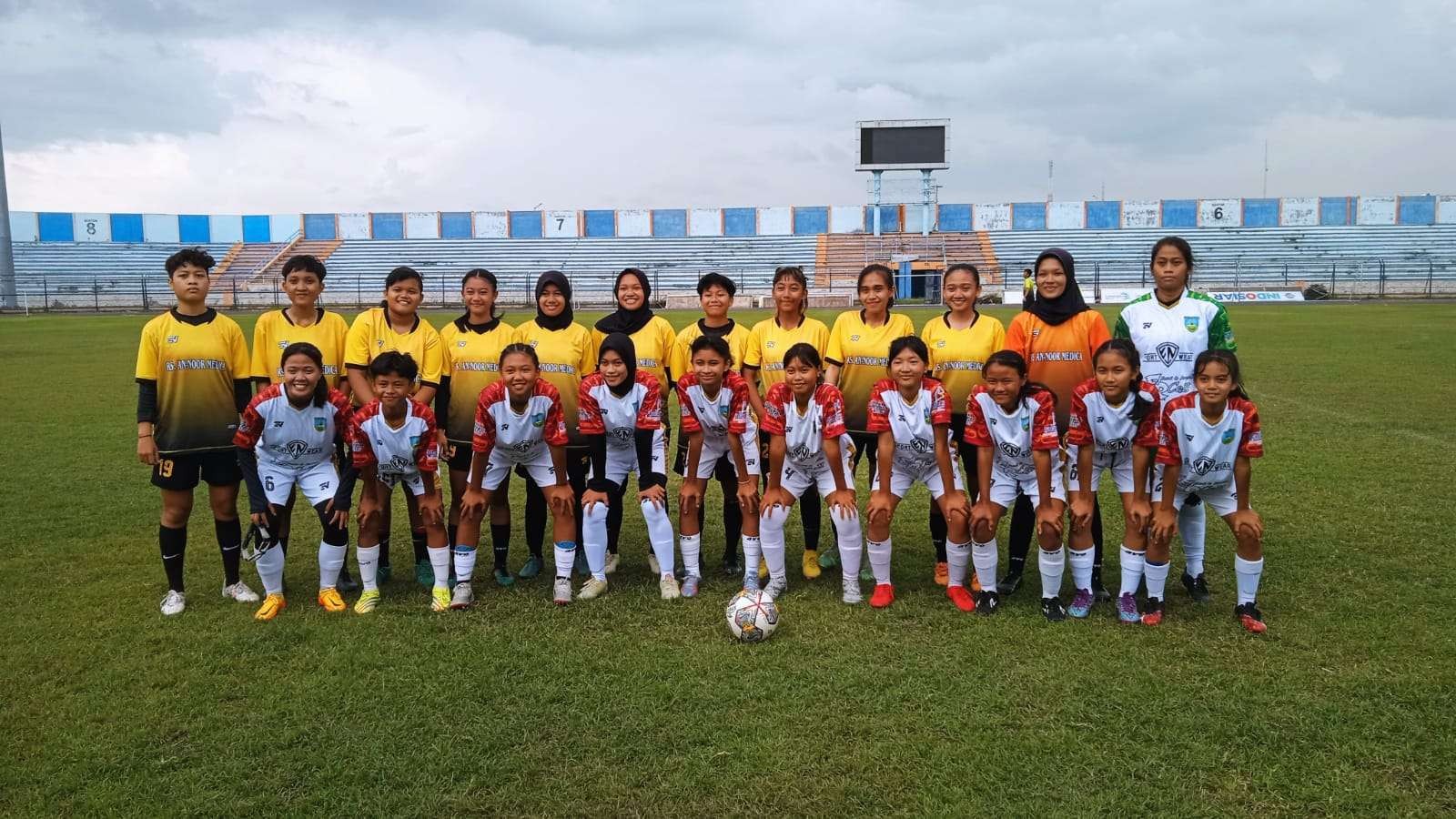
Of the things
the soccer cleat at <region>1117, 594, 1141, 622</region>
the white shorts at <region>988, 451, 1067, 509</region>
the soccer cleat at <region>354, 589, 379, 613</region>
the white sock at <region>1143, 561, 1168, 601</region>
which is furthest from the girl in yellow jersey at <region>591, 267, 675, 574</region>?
the white sock at <region>1143, 561, 1168, 601</region>

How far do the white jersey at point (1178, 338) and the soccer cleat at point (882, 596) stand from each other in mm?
1743

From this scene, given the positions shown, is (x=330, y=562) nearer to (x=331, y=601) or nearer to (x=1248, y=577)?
(x=331, y=601)

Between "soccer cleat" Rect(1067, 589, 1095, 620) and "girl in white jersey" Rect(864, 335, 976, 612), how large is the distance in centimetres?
49

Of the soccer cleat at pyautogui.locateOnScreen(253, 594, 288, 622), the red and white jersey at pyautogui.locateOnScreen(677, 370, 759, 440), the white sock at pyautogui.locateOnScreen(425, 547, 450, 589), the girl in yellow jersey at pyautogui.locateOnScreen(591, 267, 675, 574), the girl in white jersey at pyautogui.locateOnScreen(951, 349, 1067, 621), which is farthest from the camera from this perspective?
the girl in yellow jersey at pyautogui.locateOnScreen(591, 267, 675, 574)

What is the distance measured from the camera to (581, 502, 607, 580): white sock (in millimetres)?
5016

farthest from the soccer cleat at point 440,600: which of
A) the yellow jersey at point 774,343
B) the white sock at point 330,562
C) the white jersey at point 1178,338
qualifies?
the white jersey at point 1178,338

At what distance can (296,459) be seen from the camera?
4.93m

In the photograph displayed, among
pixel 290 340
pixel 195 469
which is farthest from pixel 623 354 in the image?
pixel 195 469

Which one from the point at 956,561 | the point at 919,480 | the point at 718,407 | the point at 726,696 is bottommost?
the point at 726,696

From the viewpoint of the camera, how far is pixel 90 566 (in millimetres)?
5602

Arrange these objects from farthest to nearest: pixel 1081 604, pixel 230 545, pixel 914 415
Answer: pixel 230 545 < pixel 914 415 < pixel 1081 604

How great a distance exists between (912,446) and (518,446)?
2.17 m

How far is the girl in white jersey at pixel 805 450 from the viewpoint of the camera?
16.0 ft

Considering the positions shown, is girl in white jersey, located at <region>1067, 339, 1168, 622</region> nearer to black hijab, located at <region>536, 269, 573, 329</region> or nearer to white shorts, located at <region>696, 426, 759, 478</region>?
white shorts, located at <region>696, 426, 759, 478</region>
